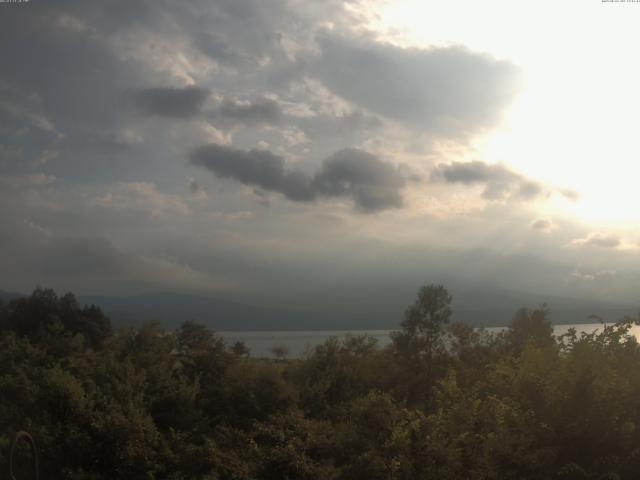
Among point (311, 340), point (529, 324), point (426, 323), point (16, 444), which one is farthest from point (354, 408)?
point (311, 340)

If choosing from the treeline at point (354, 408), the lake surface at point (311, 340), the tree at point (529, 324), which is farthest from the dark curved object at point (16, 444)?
the tree at point (529, 324)

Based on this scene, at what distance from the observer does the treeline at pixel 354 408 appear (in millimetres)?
10398

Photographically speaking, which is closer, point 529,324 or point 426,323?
point 426,323

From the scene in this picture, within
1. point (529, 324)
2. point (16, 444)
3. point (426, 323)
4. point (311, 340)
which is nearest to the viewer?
point (16, 444)

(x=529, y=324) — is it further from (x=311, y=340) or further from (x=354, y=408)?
(x=311, y=340)

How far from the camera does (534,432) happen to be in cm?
1066

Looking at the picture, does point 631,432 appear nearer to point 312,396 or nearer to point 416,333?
point 312,396

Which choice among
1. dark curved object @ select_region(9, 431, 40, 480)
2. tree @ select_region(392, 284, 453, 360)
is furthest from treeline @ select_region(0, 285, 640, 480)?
dark curved object @ select_region(9, 431, 40, 480)

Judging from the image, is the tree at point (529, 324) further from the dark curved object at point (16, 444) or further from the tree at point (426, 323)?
the dark curved object at point (16, 444)

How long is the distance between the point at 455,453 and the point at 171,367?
2202 cm

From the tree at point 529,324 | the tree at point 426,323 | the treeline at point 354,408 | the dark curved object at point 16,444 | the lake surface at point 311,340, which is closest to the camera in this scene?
the dark curved object at point 16,444

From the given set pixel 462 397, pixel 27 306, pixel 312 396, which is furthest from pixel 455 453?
pixel 27 306

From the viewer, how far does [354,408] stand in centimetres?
1446

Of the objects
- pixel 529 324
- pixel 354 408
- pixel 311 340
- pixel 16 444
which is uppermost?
pixel 16 444
